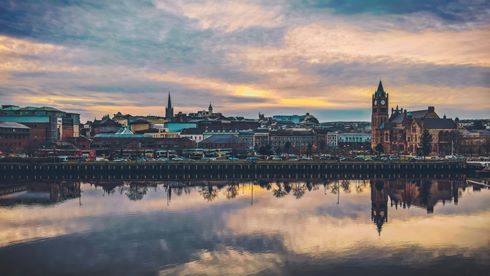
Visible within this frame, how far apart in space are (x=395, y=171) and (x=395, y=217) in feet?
104

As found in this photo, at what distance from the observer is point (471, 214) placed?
32.9 metres

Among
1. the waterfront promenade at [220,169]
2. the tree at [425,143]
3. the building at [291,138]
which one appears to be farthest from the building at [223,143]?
the tree at [425,143]

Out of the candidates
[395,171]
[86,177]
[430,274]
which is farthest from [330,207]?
[86,177]

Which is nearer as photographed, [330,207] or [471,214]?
[471,214]

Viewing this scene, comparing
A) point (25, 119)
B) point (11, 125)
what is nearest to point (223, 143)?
point (11, 125)

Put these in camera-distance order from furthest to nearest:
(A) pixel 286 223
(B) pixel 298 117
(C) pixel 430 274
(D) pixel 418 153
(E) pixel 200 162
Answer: (B) pixel 298 117 < (D) pixel 418 153 < (E) pixel 200 162 < (A) pixel 286 223 < (C) pixel 430 274

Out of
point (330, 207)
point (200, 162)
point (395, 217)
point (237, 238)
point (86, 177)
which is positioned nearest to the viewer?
point (237, 238)

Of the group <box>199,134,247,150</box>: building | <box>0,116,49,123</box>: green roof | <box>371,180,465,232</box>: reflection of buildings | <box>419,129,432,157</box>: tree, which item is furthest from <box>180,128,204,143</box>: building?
<box>371,180,465,232</box>: reflection of buildings

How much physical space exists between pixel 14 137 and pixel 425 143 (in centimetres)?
7083

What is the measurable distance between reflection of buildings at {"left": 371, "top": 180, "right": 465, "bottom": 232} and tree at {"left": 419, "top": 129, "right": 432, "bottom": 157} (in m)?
25.3

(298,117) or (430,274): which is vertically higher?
(298,117)

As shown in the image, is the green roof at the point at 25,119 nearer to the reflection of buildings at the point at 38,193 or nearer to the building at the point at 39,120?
the building at the point at 39,120

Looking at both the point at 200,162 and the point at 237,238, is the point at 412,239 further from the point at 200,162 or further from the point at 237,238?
the point at 200,162

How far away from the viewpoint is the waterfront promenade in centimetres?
6012
